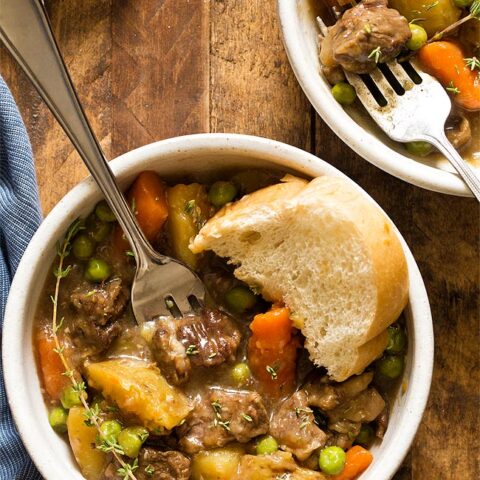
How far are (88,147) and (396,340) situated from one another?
136 cm

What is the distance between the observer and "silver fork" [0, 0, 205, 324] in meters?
2.98

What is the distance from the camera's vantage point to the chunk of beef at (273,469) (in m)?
3.27

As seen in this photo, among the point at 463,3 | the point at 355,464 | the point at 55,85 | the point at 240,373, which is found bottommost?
the point at 355,464

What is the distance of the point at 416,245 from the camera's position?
3.75 m

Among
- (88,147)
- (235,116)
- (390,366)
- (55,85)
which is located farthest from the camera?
(235,116)

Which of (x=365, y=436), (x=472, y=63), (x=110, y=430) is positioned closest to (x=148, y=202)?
(x=110, y=430)

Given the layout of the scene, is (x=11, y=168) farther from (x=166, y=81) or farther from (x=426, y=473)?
(x=426, y=473)

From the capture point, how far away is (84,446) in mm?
3396

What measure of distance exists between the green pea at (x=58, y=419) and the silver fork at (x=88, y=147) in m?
0.46

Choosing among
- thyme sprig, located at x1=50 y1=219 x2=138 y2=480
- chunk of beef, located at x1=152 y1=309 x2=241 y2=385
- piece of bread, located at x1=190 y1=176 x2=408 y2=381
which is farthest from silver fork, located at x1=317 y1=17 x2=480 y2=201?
thyme sprig, located at x1=50 y1=219 x2=138 y2=480

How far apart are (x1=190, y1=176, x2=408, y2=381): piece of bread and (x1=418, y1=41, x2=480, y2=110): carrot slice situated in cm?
68

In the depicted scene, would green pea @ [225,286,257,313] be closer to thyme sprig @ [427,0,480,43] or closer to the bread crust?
the bread crust

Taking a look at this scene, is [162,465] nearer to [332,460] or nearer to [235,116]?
[332,460]

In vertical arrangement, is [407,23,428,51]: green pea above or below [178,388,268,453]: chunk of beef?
above
